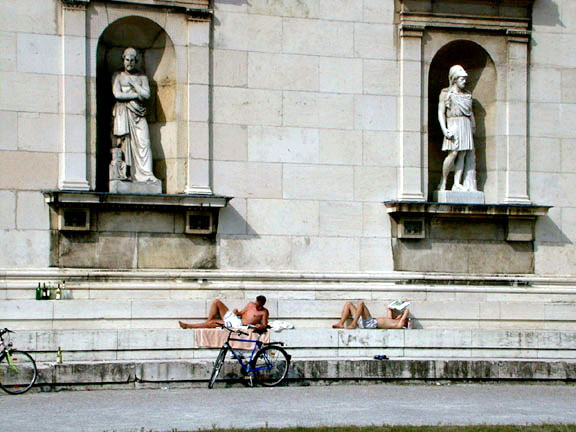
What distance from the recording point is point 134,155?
26.5 m

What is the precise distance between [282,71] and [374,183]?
311 cm

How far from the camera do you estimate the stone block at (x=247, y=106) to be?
26875mm

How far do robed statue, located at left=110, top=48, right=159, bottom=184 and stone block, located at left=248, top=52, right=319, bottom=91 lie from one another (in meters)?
2.31

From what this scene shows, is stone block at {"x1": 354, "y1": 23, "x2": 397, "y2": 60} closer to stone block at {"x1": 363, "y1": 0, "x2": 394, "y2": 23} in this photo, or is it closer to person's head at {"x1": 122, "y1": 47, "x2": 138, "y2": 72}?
stone block at {"x1": 363, "y1": 0, "x2": 394, "y2": 23}

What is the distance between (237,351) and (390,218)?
5.80 metres

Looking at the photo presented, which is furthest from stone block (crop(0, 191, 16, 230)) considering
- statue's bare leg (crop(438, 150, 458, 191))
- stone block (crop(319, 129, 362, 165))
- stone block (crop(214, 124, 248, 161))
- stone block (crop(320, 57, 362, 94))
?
statue's bare leg (crop(438, 150, 458, 191))

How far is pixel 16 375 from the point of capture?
2186 cm

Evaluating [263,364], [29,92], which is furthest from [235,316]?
[29,92]

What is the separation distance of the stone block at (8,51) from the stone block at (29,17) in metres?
0.15

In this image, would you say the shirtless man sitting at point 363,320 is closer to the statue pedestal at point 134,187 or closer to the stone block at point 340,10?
the statue pedestal at point 134,187

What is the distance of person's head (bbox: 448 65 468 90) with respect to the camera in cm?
2816

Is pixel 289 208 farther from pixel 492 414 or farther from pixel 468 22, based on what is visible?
pixel 492 414

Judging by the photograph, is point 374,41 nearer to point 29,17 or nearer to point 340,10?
point 340,10

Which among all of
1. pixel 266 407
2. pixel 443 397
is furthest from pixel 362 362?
pixel 266 407
